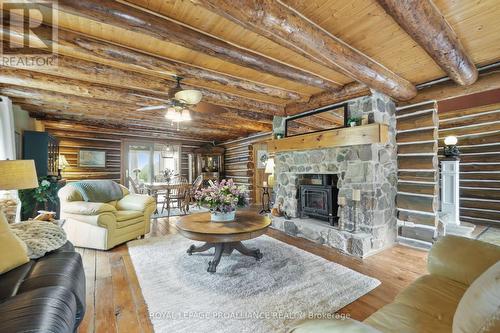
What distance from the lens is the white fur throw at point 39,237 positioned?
5.76ft

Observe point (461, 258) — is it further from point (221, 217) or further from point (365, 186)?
point (221, 217)

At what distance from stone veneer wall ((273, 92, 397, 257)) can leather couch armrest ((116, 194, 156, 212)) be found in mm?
2808

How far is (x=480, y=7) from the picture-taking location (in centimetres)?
189

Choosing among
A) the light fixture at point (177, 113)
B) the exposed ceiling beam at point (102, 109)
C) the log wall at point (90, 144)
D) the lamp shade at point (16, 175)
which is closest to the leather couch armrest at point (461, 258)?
the light fixture at point (177, 113)

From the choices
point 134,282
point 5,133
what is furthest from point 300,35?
point 5,133

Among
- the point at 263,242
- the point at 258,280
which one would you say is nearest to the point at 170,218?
the point at 263,242

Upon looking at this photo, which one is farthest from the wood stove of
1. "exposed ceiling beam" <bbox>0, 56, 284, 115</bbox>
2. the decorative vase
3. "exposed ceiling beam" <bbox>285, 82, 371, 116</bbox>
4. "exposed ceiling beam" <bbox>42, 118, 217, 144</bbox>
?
"exposed ceiling beam" <bbox>42, 118, 217, 144</bbox>

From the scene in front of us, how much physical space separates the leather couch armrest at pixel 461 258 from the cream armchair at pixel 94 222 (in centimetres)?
393

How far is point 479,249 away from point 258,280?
6.23 feet

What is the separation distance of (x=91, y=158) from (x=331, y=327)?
Result: 8.39 metres

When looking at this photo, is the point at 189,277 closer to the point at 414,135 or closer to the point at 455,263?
the point at 455,263

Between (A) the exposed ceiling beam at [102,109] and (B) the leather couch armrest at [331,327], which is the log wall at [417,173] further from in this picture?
(B) the leather couch armrest at [331,327]

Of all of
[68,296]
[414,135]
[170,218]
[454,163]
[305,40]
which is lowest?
[170,218]

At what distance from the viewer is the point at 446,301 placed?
1372mm
